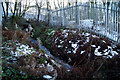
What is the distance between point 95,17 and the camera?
7016 mm

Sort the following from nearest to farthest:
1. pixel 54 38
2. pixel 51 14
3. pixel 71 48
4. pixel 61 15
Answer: pixel 71 48
pixel 54 38
pixel 61 15
pixel 51 14

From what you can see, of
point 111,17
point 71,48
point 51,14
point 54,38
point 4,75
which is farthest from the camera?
point 51,14

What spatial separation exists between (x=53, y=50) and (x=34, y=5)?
6.76 m

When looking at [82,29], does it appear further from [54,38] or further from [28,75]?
[28,75]

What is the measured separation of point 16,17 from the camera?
30.4ft

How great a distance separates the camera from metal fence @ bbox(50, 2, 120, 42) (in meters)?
5.87

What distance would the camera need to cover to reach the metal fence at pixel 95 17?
5867 mm

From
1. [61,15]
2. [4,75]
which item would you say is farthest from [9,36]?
[61,15]

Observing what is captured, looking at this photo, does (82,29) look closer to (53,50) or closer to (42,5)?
(53,50)

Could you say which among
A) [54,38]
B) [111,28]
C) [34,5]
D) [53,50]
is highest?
[34,5]

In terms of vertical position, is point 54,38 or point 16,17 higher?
point 16,17

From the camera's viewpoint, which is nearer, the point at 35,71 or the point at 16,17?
the point at 35,71

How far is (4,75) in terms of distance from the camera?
3057 millimetres

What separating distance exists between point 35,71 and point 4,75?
642mm
